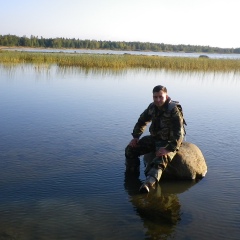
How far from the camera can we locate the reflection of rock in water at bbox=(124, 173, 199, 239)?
439 cm

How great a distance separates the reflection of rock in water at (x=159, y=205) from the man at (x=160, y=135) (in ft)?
0.67

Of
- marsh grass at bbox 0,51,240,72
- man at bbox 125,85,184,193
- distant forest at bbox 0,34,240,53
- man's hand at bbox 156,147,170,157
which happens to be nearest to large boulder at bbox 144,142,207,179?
man at bbox 125,85,184,193

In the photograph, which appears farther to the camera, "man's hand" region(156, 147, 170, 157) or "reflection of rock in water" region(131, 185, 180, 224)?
"man's hand" region(156, 147, 170, 157)

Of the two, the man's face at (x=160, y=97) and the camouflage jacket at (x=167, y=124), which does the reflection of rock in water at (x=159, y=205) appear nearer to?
the camouflage jacket at (x=167, y=124)

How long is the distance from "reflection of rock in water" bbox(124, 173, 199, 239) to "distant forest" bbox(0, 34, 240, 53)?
101 meters

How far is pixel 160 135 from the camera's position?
6.09m

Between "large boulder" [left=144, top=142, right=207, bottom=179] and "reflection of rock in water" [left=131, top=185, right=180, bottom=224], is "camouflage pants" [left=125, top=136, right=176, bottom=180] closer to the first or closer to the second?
"large boulder" [left=144, top=142, right=207, bottom=179]

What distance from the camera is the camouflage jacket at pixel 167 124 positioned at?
5762 mm

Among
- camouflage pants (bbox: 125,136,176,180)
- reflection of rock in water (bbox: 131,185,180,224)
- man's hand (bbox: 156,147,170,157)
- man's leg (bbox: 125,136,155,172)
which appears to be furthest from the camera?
man's leg (bbox: 125,136,155,172)

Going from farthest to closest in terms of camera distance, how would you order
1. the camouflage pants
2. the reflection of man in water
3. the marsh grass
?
the marsh grass < the camouflage pants < the reflection of man in water

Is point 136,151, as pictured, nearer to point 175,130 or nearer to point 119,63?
point 175,130

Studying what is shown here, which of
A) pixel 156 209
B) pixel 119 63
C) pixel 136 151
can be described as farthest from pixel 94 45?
pixel 156 209

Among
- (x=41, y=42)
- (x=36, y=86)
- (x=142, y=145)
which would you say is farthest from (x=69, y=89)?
(x=41, y=42)

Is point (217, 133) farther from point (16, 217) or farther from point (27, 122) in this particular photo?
point (16, 217)
